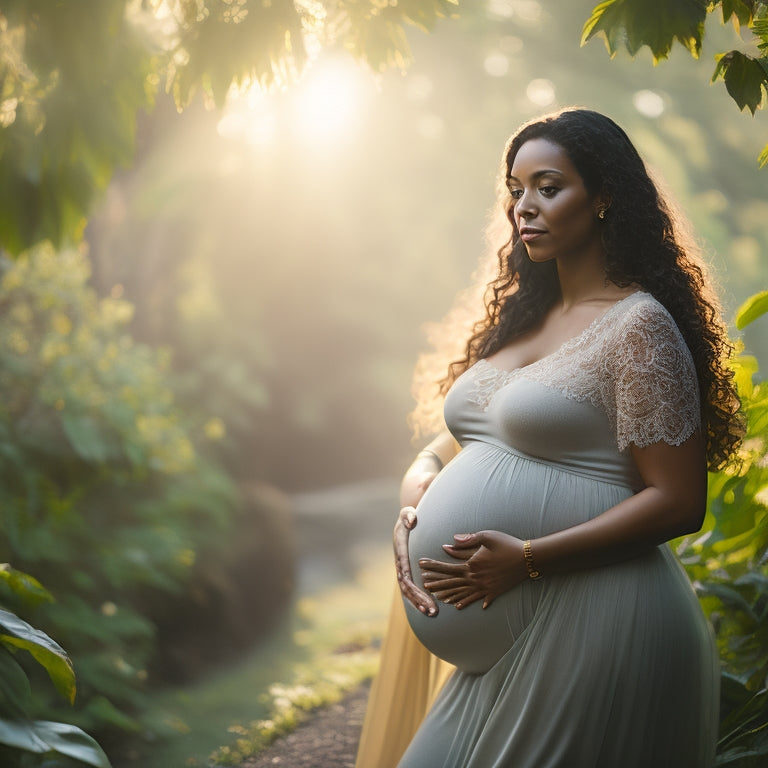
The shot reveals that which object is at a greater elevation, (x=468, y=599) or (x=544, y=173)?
(x=544, y=173)

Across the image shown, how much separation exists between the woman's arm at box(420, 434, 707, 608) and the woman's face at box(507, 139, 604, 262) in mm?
506

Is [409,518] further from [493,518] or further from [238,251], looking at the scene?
[238,251]

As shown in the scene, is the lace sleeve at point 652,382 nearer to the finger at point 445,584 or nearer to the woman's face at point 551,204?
the woman's face at point 551,204

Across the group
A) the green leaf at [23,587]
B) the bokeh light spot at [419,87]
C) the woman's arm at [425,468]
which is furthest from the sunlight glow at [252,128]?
the green leaf at [23,587]

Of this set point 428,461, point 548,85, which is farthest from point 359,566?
point 428,461

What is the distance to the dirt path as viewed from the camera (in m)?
2.91

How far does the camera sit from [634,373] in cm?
160

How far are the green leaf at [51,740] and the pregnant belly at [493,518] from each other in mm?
725

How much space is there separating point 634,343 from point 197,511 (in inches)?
195

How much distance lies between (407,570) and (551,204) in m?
0.89

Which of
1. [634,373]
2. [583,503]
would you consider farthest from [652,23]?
[583,503]

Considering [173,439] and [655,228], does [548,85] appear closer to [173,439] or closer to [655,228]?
[173,439]

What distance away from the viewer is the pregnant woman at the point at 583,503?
63.2 inches

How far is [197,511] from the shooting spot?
6.08 m
